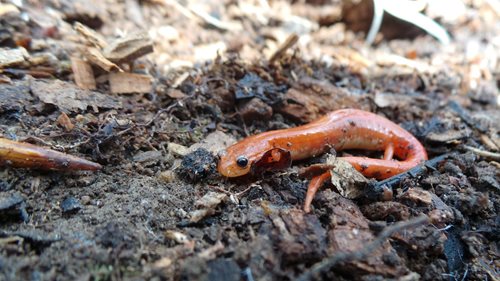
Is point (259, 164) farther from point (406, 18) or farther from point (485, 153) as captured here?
point (406, 18)

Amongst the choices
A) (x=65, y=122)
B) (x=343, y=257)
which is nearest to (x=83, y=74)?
(x=65, y=122)

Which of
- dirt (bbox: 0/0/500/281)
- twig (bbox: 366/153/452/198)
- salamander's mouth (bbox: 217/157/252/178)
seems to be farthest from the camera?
salamander's mouth (bbox: 217/157/252/178)

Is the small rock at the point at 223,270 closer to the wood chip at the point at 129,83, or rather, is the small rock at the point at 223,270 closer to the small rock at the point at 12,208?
the small rock at the point at 12,208

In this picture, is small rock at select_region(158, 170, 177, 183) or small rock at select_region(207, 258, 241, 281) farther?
small rock at select_region(158, 170, 177, 183)

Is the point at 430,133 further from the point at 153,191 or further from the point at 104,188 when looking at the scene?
the point at 104,188

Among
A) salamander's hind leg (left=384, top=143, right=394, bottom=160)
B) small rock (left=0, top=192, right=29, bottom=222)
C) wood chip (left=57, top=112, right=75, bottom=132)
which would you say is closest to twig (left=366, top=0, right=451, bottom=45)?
salamander's hind leg (left=384, top=143, right=394, bottom=160)

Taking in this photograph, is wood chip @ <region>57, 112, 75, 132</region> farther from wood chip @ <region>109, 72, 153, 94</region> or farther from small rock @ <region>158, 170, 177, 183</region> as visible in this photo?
small rock @ <region>158, 170, 177, 183</region>

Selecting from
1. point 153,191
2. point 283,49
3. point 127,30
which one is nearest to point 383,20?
point 283,49
